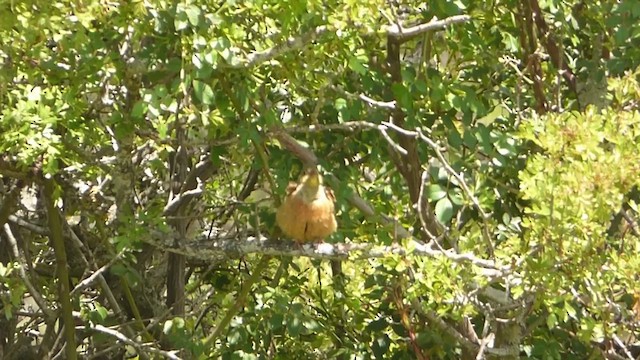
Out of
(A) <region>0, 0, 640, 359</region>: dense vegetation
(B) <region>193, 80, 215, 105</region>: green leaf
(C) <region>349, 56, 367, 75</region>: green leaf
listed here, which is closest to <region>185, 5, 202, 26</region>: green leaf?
(A) <region>0, 0, 640, 359</region>: dense vegetation

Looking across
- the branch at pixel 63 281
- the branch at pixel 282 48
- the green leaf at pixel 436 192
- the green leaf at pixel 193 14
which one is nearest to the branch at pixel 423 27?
the branch at pixel 282 48

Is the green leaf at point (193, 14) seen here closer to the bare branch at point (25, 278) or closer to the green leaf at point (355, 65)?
the green leaf at point (355, 65)

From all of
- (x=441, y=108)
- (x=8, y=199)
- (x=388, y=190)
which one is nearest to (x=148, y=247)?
(x=8, y=199)

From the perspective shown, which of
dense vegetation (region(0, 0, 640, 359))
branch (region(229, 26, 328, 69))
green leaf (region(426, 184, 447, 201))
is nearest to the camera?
dense vegetation (region(0, 0, 640, 359))

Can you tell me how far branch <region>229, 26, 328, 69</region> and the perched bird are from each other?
550mm

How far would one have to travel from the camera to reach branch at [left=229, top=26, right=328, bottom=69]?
326 cm

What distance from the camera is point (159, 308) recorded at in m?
4.62

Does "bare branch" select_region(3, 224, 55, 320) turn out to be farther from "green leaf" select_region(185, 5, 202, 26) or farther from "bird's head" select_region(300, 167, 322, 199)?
"green leaf" select_region(185, 5, 202, 26)

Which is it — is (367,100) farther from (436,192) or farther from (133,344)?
(133,344)

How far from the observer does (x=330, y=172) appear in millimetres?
3797

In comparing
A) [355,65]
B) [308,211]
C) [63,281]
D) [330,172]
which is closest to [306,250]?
[308,211]

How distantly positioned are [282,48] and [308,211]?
608 mm

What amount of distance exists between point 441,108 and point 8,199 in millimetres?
1556

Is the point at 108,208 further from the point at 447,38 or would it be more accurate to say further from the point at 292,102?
the point at 447,38
